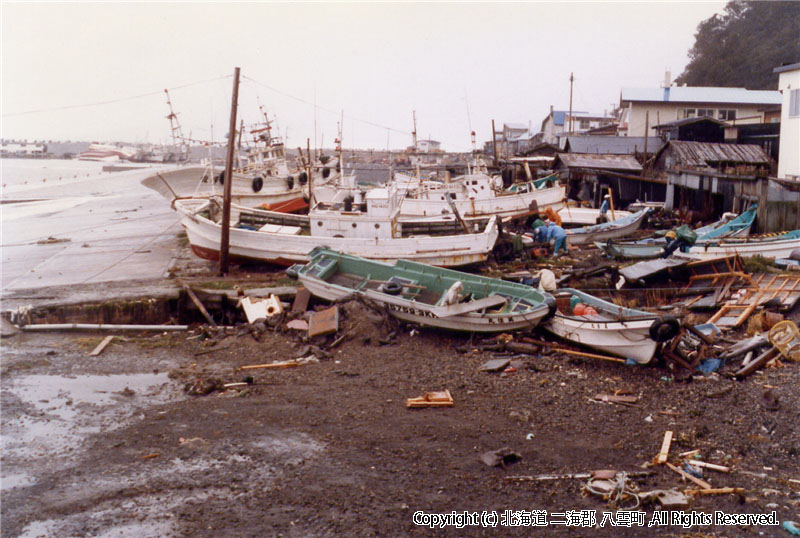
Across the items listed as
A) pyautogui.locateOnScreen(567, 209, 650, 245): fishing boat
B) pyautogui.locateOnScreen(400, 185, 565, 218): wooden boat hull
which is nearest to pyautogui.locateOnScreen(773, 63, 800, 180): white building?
pyautogui.locateOnScreen(567, 209, 650, 245): fishing boat

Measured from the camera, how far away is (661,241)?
1828cm

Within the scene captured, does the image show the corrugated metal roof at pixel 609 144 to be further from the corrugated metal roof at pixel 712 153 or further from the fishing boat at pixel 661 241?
the fishing boat at pixel 661 241

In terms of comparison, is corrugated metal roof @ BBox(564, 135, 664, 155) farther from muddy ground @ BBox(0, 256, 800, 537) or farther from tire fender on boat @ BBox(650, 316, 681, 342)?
tire fender on boat @ BBox(650, 316, 681, 342)

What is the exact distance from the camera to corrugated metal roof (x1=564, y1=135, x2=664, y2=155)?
36.8 m

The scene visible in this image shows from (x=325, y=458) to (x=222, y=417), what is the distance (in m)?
2.13

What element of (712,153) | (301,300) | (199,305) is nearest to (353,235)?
(301,300)

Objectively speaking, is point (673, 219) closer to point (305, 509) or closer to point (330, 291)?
point (330, 291)

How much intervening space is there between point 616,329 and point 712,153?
2363 cm

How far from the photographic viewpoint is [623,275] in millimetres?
14688

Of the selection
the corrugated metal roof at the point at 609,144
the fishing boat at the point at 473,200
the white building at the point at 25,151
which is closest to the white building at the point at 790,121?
the fishing boat at the point at 473,200

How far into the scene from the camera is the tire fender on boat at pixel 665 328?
9.66m

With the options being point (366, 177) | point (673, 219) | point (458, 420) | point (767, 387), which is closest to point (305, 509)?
point (458, 420)

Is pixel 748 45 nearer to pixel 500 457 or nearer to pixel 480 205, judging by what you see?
pixel 480 205

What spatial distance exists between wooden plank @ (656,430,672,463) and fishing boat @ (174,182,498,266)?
1016 centimetres
